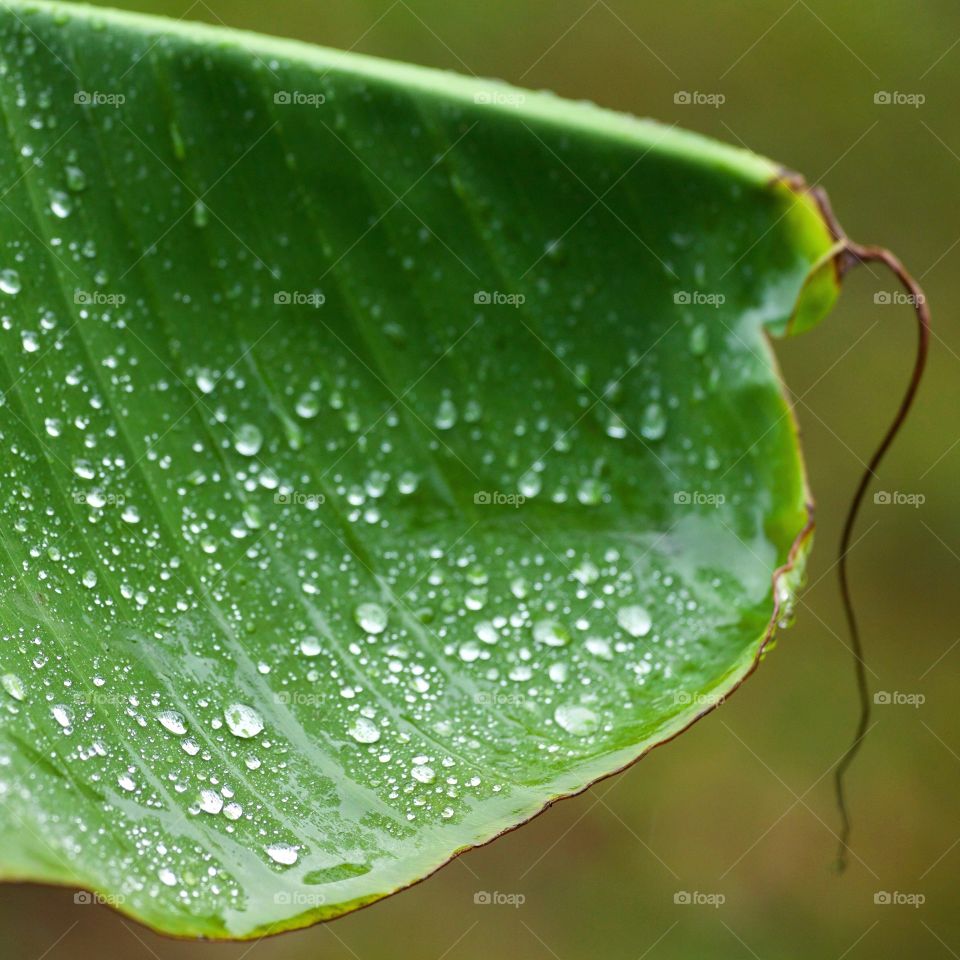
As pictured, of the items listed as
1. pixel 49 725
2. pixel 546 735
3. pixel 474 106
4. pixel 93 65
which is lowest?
pixel 546 735

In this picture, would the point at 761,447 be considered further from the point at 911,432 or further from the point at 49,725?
the point at 911,432

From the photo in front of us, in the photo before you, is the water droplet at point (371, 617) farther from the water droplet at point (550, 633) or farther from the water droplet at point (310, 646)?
the water droplet at point (550, 633)

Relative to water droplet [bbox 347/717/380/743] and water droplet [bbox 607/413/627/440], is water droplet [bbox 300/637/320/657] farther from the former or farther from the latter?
water droplet [bbox 607/413/627/440]

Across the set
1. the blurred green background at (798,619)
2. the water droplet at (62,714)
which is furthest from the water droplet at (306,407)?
the blurred green background at (798,619)

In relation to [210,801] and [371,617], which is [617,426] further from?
[210,801]

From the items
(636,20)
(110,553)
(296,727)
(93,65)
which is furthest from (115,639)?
(636,20)

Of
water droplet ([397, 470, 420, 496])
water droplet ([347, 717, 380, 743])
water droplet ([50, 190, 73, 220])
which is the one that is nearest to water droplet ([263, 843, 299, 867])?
water droplet ([347, 717, 380, 743])

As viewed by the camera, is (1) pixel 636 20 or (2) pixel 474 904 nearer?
(2) pixel 474 904
